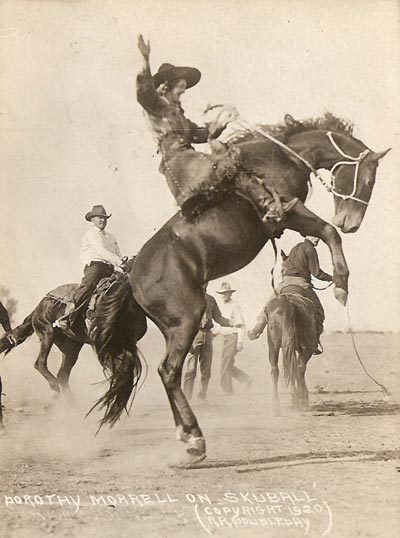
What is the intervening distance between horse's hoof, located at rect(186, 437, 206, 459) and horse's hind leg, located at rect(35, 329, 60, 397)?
1.87 meters

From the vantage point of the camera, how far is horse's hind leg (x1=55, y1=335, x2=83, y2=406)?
7371mm

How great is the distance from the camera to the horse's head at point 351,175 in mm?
6102

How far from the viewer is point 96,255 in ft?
23.5

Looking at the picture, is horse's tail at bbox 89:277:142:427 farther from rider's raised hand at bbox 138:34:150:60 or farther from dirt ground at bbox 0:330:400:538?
rider's raised hand at bbox 138:34:150:60

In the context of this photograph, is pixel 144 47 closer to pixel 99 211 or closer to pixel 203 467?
pixel 99 211

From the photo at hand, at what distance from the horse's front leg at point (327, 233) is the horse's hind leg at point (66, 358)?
2.86 metres

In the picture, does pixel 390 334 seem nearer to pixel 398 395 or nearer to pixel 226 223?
pixel 398 395

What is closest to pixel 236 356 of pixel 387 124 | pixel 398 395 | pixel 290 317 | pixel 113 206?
pixel 290 317

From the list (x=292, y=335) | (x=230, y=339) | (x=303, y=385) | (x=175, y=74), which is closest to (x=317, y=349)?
(x=292, y=335)

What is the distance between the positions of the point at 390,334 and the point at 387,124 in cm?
183

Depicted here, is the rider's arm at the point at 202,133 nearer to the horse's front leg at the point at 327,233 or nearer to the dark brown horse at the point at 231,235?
the dark brown horse at the point at 231,235

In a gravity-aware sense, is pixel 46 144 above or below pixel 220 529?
above

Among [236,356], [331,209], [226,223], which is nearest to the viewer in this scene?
[226,223]

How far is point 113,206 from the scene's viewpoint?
22.7 ft
